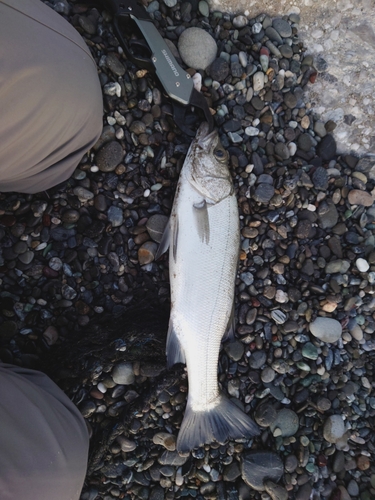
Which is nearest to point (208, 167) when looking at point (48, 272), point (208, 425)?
point (48, 272)

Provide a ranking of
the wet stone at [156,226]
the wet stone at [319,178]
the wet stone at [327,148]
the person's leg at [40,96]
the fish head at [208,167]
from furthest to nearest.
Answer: the wet stone at [327,148], the wet stone at [319,178], the wet stone at [156,226], the fish head at [208,167], the person's leg at [40,96]

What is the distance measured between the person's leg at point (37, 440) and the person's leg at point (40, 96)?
1.23 metres

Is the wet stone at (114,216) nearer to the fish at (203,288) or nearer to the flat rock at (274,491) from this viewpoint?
the fish at (203,288)

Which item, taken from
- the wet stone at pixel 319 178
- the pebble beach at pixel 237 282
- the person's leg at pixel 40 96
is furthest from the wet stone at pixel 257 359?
the person's leg at pixel 40 96

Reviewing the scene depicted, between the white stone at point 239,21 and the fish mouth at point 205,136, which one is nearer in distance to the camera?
the fish mouth at point 205,136

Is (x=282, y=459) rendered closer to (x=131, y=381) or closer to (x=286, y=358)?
(x=286, y=358)

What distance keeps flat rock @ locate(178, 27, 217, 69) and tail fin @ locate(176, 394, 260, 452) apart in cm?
252

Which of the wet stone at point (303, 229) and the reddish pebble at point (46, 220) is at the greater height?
the reddish pebble at point (46, 220)

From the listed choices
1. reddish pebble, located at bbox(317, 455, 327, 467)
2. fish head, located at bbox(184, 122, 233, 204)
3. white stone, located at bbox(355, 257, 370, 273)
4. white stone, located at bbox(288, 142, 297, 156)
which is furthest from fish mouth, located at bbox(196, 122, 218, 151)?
reddish pebble, located at bbox(317, 455, 327, 467)

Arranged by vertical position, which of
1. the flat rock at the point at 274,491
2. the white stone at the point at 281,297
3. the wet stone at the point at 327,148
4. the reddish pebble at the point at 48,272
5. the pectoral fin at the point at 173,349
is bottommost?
the flat rock at the point at 274,491

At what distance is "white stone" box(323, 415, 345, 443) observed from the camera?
2.90 m

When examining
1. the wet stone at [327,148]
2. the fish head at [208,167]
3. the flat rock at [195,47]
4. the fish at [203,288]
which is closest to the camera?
the fish at [203,288]

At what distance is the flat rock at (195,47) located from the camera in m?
2.94

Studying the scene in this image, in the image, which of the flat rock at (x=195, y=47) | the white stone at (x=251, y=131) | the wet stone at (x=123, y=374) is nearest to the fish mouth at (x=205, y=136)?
the white stone at (x=251, y=131)
